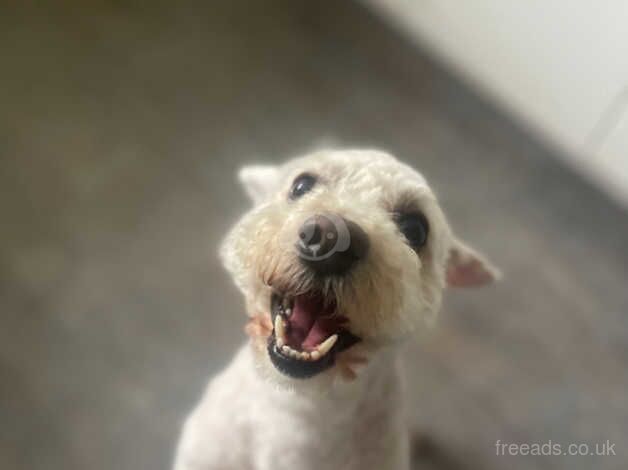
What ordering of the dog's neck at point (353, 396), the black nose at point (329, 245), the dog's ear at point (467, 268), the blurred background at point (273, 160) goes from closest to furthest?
the black nose at point (329, 245)
the dog's neck at point (353, 396)
the dog's ear at point (467, 268)
the blurred background at point (273, 160)

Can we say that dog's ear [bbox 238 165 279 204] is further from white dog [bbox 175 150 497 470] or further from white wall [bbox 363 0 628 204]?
white wall [bbox 363 0 628 204]

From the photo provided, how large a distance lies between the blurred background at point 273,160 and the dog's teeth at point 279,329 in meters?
0.73

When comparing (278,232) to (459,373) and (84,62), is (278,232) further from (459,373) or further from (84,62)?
(84,62)

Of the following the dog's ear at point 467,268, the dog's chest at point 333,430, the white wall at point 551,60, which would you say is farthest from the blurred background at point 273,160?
the dog's chest at point 333,430

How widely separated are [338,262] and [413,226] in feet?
0.68

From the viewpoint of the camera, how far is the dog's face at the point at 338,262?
0.74 m

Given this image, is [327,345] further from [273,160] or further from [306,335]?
[273,160]

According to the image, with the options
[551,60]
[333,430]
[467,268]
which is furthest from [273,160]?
[333,430]

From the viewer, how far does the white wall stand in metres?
1.56

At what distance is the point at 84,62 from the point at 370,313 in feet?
4.73

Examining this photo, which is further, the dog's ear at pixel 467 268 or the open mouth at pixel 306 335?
the dog's ear at pixel 467 268

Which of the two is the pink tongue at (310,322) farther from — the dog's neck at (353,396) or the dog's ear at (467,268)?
the dog's ear at (467,268)

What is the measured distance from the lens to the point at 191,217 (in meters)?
1.69

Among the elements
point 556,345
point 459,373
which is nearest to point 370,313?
point 459,373
